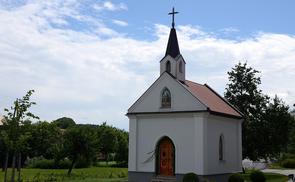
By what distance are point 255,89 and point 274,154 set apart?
664 cm

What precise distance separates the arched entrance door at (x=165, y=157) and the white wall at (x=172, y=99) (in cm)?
225

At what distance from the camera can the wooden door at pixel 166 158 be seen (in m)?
27.4

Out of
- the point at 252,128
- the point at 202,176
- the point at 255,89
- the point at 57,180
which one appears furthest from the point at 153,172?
the point at 255,89

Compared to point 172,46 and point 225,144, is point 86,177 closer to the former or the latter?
point 225,144

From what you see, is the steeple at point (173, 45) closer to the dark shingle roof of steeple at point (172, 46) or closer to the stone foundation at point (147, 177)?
the dark shingle roof of steeple at point (172, 46)

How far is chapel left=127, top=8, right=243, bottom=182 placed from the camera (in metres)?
26.3

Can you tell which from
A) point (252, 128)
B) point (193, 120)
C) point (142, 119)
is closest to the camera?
point (193, 120)

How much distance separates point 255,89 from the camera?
40688 millimetres

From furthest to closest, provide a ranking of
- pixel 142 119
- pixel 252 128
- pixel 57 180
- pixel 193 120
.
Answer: pixel 252 128 < pixel 57 180 < pixel 142 119 < pixel 193 120

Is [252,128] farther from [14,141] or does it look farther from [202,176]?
[14,141]

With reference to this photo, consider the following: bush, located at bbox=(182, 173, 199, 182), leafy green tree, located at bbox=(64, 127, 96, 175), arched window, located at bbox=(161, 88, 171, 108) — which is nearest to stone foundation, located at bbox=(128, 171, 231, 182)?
bush, located at bbox=(182, 173, 199, 182)

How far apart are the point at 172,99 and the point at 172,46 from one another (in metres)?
4.39

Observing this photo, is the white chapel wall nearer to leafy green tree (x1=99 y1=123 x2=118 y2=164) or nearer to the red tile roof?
the red tile roof

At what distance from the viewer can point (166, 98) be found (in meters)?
27.9
